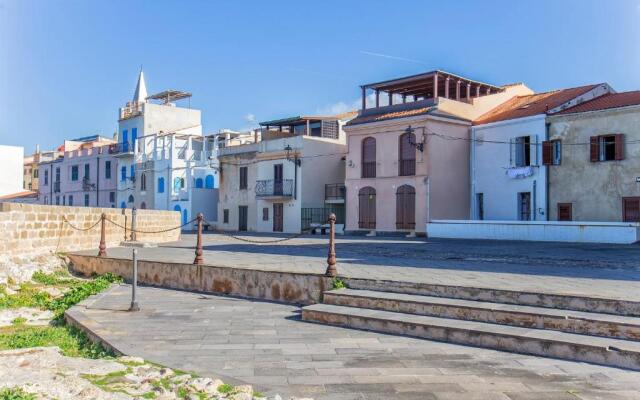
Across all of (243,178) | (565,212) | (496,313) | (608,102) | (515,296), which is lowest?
(496,313)

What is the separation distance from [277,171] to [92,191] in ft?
76.1

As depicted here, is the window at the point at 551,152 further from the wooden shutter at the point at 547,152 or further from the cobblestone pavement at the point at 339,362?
the cobblestone pavement at the point at 339,362

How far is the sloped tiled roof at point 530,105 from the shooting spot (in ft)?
91.2

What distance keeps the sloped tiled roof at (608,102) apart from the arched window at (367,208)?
1032 centimetres

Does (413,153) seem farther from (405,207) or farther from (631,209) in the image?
(631,209)

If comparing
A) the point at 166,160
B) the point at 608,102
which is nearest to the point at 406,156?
the point at 608,102

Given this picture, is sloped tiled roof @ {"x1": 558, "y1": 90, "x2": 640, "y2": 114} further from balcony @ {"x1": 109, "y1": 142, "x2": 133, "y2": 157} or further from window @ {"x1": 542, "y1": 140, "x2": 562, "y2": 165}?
balcony @ {"x1": 109, "y1": 142, "x2": 133, "y2": 157}

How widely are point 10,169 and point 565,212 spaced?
5038 centimetres

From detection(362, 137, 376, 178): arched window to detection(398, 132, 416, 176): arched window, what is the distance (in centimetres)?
177

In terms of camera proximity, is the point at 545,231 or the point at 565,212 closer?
the point at 545,231

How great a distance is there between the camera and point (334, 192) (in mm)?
36594

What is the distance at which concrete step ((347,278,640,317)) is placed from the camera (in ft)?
21.8

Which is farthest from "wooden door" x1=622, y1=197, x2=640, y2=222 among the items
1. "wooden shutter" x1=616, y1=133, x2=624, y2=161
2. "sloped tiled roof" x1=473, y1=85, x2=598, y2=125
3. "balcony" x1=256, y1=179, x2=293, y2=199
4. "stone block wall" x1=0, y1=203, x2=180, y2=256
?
"stone block wall" x1=0, y1=203, x2=180, y2=256

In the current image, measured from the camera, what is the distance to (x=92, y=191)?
52406mm
